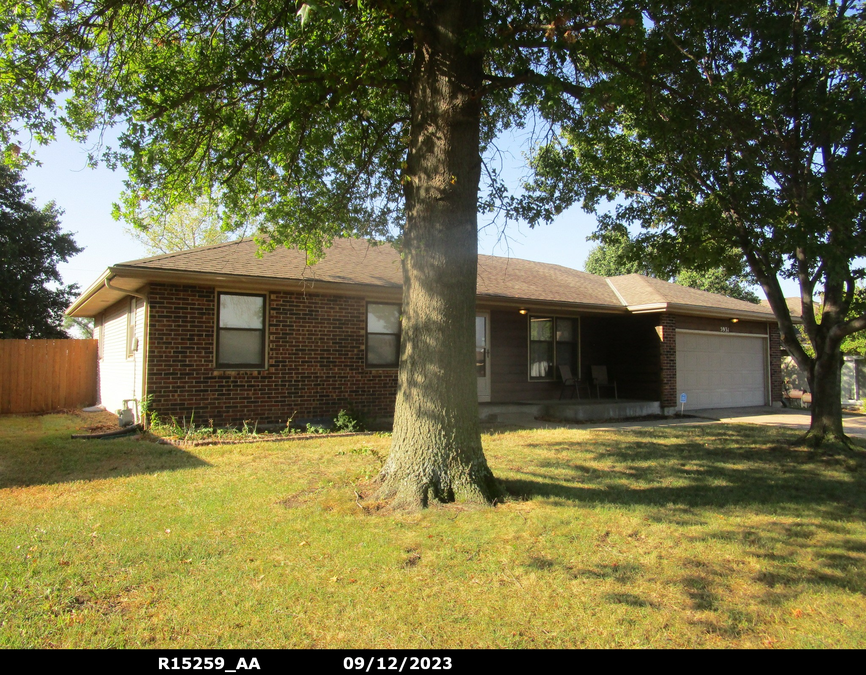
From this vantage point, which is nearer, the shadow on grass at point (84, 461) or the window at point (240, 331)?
the shadow on grass at point (84, 461)

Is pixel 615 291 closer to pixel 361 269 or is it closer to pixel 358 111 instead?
pixel 361 269

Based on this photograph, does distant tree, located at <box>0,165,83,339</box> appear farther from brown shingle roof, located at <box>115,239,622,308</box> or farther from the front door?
the front door

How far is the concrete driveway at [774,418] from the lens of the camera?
1254 centimetres

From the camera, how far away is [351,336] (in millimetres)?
11594

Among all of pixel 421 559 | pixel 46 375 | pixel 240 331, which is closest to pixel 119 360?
pixel 46 375

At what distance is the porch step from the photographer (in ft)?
41.7

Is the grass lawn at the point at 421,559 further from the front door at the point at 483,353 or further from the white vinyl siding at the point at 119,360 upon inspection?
the front door at the point at 483,353

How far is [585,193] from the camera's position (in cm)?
956

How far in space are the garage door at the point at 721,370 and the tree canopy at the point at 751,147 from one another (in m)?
6.35

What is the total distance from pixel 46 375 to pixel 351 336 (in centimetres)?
927

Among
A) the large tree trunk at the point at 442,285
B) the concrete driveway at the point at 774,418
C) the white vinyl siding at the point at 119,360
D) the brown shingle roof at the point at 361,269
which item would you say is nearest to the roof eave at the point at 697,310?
the brown shingle roof at the point at 361,269

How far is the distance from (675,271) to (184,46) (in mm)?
8445

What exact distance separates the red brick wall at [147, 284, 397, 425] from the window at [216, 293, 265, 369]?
0.16 metres

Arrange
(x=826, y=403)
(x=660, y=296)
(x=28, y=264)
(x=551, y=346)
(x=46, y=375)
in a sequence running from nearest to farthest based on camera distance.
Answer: (x=826, y=403), (x=46, y=375), (x=551, y=346), (x=660, y=296), (x=28, y=264)
